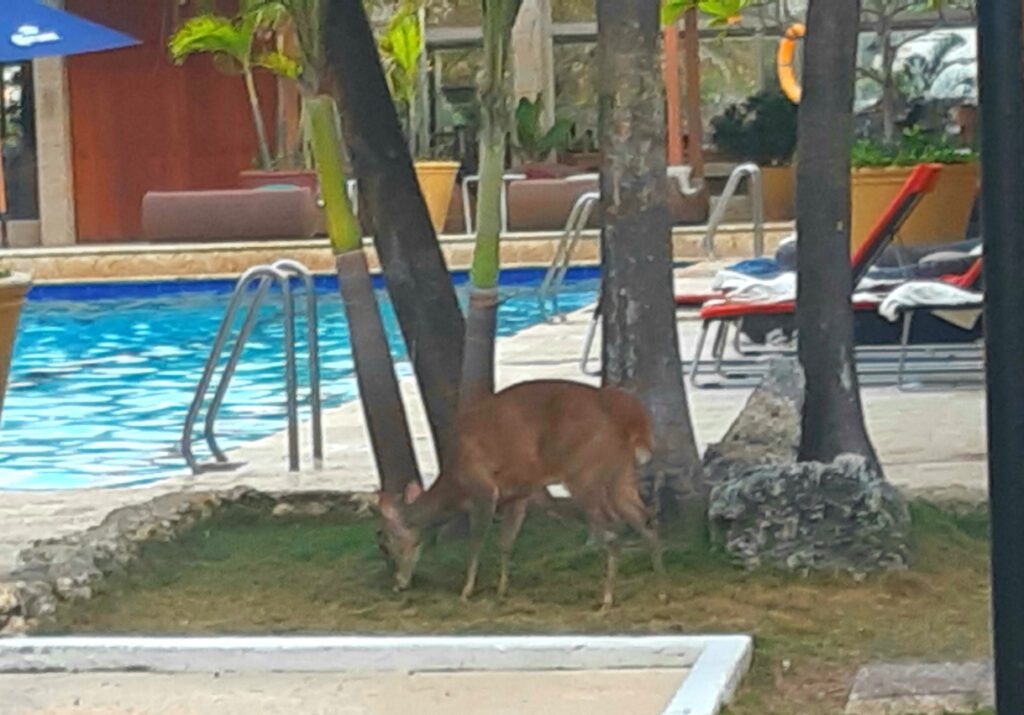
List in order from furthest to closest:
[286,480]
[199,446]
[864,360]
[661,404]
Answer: [864,360] → [199,446] → [286,480] → [661,404]

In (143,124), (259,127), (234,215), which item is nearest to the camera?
(234,215)

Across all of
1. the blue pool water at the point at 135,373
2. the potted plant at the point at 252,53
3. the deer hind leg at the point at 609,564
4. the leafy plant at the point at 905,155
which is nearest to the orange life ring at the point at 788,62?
the blue pool water at the point at 135,373

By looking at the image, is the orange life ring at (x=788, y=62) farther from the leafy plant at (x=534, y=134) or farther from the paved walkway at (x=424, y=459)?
the paved walkway at (x=424, y=459)

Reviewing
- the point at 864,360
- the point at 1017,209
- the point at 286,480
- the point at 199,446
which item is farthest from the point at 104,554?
the point at 864,360

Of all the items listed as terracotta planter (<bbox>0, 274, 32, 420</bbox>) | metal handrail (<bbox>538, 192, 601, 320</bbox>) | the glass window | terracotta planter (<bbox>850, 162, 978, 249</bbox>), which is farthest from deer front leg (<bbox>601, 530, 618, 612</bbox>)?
the glass window

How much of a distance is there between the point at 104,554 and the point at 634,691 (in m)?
1.91

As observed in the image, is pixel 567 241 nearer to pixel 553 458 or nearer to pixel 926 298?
pixel 926 298

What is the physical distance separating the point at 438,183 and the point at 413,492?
52.3 feet

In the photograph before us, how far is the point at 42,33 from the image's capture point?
10.0m

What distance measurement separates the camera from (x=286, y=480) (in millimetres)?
6688

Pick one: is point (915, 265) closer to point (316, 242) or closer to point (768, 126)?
point (316, 242)

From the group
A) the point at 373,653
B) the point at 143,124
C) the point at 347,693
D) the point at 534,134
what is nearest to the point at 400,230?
the point at 373,653

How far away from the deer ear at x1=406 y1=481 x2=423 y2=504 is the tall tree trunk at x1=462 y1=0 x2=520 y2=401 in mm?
252

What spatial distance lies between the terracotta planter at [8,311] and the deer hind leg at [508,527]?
5.94 ft
